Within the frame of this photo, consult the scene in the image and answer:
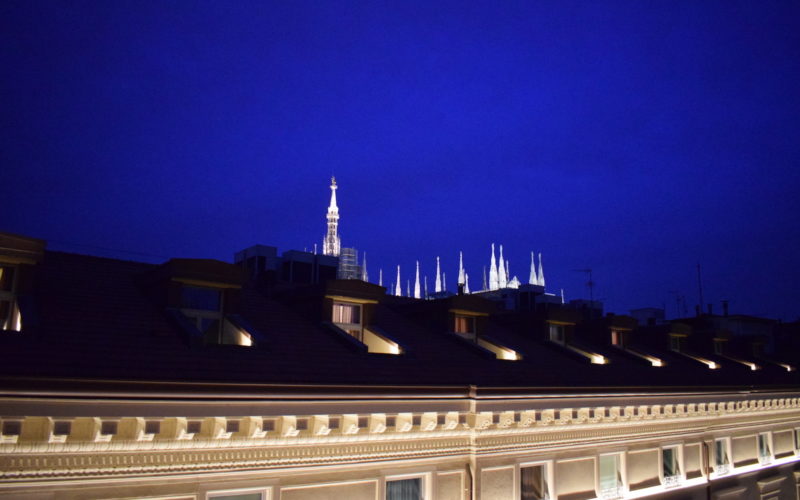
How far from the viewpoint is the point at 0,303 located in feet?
42.9

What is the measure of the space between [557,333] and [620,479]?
7475mm

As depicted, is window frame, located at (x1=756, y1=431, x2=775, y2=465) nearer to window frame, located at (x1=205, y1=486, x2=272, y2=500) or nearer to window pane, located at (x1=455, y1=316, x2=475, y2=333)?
window pane, located at (x1=455, y1=316, x2=475, y2=333)

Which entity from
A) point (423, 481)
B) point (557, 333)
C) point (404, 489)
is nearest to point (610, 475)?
point (423, 481)

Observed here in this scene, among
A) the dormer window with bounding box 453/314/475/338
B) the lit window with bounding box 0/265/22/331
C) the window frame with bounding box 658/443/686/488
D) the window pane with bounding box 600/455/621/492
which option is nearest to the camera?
the lit window with bounding box 0/265/22/331

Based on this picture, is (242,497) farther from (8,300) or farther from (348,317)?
(348,317)

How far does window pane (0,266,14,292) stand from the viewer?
1323 centimetres

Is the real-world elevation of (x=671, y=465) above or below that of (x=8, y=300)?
below

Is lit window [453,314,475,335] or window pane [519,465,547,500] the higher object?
lit window [453,314,475,335]

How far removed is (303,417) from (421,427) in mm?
3082

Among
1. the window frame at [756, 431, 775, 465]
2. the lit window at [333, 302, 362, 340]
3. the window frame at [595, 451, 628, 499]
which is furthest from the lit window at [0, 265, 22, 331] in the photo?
the window frame at [756, 431, 775, 465]

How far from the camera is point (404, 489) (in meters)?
14.5

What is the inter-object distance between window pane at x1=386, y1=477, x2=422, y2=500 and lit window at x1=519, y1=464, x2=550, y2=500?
3110 mm

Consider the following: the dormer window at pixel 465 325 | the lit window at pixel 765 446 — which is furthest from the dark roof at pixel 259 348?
the lit window at pixel 765 446

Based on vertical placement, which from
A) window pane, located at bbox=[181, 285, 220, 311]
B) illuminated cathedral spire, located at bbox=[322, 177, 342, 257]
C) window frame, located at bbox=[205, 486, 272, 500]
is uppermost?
illuminated cathedral spire, located at bbox=[322, 177, 342, 257]
